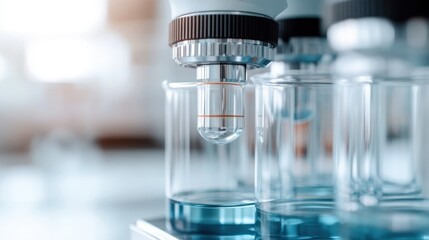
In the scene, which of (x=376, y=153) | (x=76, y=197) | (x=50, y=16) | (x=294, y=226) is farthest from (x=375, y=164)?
(x=50, y=16)

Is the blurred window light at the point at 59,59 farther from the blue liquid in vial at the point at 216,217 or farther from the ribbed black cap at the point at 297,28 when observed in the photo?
the blue liquid in vial at the point at 216,217

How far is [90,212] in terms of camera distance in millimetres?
1035

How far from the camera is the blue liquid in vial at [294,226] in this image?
1.59 feet

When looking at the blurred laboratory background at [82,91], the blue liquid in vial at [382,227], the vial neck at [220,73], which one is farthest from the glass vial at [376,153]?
the blurred laboratory background at [82,91]

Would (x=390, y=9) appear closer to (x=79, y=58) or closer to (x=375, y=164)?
(x=375, y=164)

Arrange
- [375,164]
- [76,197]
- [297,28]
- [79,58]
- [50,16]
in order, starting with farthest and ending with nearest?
[79,58], [50,16], [76,197], [297,28], [375,164]

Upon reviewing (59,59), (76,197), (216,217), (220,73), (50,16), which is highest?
(50,16)

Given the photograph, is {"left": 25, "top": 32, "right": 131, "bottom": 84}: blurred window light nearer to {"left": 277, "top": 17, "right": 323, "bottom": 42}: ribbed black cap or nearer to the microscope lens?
{"left": 277, "top": 17, "right": 323, "bottom": 42}: ribbed black cap

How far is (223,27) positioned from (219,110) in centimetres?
7

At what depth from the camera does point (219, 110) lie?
0.48m

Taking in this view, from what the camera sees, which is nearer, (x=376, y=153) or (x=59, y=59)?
(x=376, y=153)

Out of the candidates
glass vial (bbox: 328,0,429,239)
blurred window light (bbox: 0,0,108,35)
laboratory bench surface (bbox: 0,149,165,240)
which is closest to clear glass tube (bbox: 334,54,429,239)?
glass vial (bbox: 328,0,429,239)

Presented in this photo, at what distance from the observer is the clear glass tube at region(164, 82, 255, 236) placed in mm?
533

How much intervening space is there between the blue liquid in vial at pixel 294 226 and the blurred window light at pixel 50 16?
7.76ft
